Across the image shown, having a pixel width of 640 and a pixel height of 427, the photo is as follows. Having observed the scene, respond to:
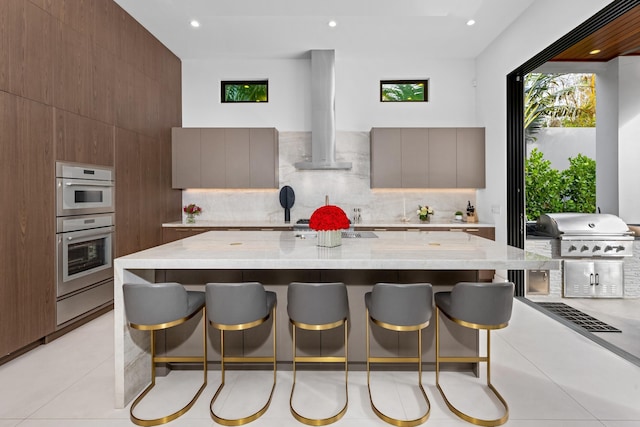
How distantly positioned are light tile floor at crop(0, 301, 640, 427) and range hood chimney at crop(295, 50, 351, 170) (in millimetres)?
3240

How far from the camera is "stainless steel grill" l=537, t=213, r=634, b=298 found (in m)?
3.91

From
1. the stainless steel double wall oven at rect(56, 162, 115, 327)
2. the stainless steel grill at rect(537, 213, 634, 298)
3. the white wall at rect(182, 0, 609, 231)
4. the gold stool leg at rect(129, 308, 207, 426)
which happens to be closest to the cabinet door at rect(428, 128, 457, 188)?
the white wall at rect(182, 0, 609, 231)

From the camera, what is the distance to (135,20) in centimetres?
411

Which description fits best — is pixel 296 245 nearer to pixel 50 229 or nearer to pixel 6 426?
pixel 6 426

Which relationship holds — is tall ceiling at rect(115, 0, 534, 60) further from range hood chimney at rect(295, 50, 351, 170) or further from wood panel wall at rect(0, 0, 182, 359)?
wood panel wall at rect(0, 0, 182, 359)

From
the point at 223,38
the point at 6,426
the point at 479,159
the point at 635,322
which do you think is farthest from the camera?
the point at 479,159

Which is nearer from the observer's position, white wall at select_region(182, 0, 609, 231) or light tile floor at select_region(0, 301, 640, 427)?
light tile floor at select_region(0, 301, 640, 427)

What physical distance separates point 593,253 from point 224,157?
195 inches

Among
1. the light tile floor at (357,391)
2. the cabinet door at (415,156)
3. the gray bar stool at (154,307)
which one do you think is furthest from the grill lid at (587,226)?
the gray bar stool at (154,307)

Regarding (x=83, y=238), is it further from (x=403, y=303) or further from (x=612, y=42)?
(x=612, y=42)

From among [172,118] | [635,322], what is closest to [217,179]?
[172,118]

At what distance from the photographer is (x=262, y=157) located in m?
5.07

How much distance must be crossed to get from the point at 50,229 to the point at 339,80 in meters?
4.32

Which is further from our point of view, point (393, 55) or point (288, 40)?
point (393, 55)
